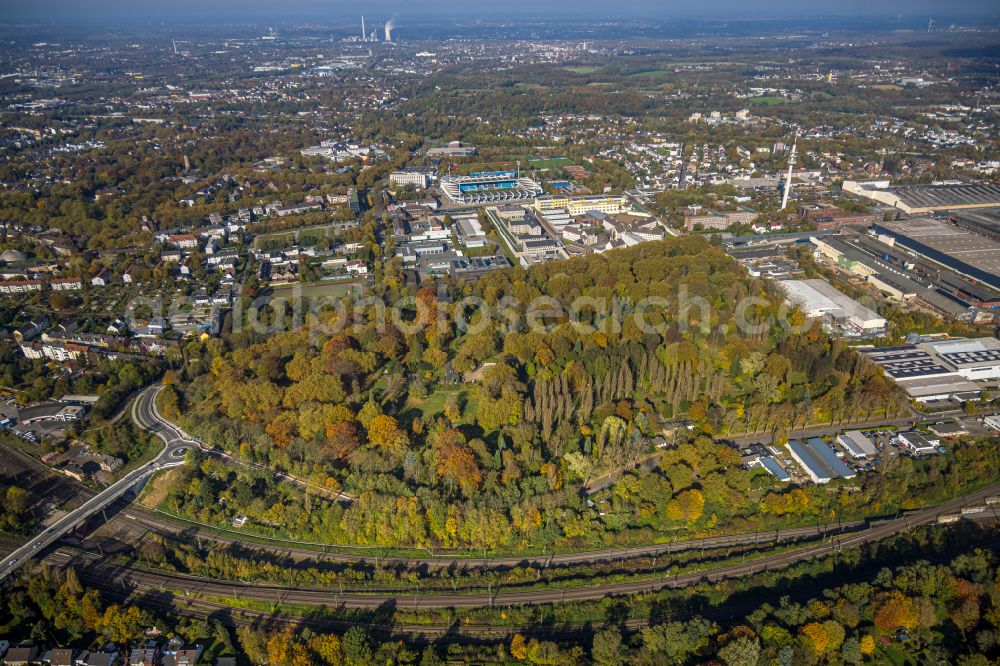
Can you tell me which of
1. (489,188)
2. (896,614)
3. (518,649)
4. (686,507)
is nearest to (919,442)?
(896,614)

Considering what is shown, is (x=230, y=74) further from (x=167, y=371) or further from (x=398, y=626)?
(x=398, y=626)

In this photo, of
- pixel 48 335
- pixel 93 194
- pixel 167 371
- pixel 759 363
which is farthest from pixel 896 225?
pixel 93 194

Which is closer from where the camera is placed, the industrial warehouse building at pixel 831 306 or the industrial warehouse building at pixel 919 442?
the industrial warehouse building at pixel 919 442

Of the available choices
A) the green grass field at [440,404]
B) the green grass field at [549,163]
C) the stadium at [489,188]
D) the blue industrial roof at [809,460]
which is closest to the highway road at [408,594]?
the blue industrial roof at [809,460]

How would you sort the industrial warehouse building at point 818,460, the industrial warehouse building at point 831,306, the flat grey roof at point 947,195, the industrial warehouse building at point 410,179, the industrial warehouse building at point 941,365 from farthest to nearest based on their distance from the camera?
the industrial warehouse building at point 410,179 < the flat grey roof at point 947,195 < the industrial warehouse building at point 831,306 < the industrial warehouse building at point 941,365 < the industrial warehouse building at point 818,460

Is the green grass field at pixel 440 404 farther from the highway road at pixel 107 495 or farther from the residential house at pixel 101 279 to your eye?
the residential house at pixel 101 279

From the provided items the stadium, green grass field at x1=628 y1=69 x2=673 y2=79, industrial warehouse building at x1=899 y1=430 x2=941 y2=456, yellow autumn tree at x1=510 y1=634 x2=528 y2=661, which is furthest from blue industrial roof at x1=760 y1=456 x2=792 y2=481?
green grass field at x1=628 y1=69 x2=673 y2=79

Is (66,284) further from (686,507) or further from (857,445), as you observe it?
(857,445)
